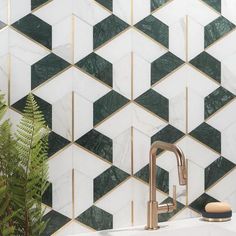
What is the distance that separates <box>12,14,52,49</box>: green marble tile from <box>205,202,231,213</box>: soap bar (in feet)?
2.74

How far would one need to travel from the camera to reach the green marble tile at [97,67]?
1.53 meters

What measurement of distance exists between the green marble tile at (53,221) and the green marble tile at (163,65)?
23.4 inches

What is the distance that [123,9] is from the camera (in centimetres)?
158

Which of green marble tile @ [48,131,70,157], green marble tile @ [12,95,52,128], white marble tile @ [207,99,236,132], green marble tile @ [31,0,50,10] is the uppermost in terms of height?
green marble tile @ [31,0,50,10]

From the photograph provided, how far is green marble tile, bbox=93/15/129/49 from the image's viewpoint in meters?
1.54

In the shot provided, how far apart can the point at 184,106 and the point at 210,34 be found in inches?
12.3

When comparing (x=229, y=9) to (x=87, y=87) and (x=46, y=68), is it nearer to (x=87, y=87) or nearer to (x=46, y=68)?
(x=87, y=87)

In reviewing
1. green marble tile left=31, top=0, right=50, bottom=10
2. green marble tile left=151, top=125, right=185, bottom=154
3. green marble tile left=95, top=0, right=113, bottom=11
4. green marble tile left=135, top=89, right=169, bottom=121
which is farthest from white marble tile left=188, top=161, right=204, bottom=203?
green marble tile left=31, top=0, right=50, bottom=10

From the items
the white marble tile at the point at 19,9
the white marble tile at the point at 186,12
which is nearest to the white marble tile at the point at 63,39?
the white marble tile at the point at 19,9

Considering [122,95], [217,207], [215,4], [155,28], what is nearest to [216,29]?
[215,4]

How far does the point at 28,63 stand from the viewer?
145 cm

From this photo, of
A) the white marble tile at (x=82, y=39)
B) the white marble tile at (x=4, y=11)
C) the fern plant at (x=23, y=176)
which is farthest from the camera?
the white marble tile at (x=82, y=39)

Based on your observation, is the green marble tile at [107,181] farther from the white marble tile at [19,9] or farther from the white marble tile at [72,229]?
the white marble tile at [19,9]

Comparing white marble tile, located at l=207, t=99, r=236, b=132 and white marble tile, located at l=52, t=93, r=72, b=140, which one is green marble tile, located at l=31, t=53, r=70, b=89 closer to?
white marble tile, located at l=52, t=93, r=72, b=140
